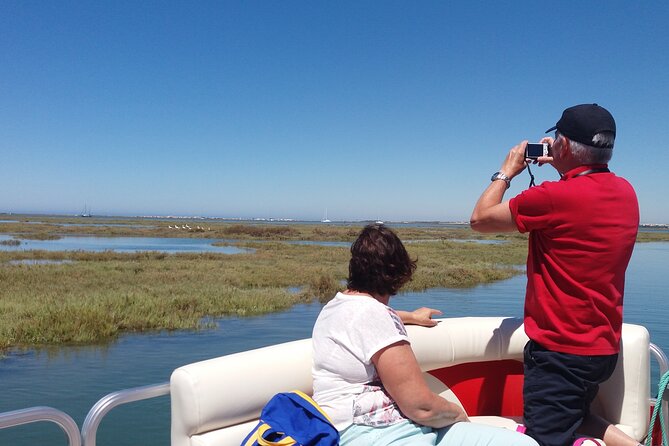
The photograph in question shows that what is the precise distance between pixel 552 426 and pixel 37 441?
5998 millimetres

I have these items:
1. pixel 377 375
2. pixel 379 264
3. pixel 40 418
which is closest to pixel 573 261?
pixel 379 264

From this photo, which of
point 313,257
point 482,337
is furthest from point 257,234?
point 482,337

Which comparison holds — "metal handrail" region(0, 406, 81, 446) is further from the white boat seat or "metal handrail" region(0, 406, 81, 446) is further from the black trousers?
the black trousers

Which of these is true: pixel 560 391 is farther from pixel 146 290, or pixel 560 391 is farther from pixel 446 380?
pixel 146 290

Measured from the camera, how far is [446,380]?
3.53 m

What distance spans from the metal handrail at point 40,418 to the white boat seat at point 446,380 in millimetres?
394

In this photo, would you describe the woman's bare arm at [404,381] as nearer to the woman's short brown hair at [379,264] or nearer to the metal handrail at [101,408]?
the woman's short brown hair at [379,264]

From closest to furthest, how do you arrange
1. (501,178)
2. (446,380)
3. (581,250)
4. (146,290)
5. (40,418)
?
(40,418)
(581,250)
(501,178)
(446,380)
(146,290)

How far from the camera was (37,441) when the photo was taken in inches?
253

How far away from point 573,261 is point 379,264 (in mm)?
827

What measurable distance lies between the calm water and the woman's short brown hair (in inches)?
30.3

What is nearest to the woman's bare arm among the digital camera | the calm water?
the calm water

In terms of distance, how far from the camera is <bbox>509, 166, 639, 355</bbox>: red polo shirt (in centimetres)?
242

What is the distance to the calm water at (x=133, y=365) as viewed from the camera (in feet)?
22.2
